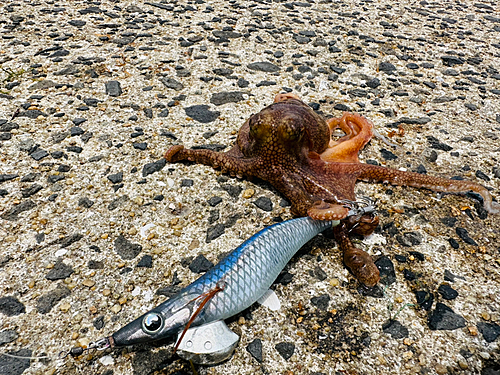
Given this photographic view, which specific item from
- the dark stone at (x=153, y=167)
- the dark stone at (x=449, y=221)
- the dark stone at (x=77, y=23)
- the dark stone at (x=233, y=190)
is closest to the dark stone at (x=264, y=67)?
the dark stone at (x=153, y=167)

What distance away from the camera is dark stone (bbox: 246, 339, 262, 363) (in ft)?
8.69

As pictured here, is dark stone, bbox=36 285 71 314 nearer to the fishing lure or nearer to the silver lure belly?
the fishing lure

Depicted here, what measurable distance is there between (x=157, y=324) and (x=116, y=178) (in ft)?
7.52

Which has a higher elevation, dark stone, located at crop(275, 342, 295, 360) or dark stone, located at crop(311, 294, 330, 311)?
dark stone, located at crop(311, 294, 330, 311)

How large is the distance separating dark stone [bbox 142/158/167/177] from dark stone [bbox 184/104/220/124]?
1.01 m

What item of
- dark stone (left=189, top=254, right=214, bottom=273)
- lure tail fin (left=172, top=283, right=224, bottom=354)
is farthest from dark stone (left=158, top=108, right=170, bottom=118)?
lure tail fin (left=172, top=283, right=224, bottom=354)

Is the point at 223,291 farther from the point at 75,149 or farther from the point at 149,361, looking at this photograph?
the point at 75,149

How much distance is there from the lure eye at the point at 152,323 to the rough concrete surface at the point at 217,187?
473 mm

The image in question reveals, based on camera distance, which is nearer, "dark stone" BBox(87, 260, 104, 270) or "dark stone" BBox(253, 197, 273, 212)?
"dark stone" BBox(87, 260, 104, 270)

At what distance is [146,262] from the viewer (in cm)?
328

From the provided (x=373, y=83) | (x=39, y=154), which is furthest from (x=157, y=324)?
(x=373, y=83)

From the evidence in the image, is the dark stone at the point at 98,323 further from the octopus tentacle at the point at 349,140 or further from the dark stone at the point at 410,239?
the dark stone at the point at 410,239

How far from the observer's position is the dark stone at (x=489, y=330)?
9.17ft

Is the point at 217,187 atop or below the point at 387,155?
below
